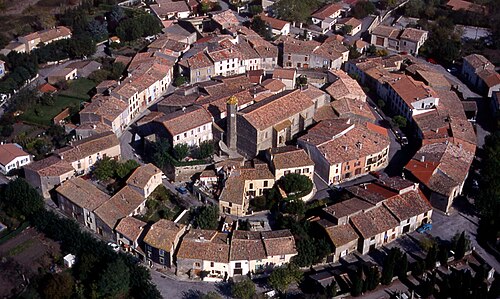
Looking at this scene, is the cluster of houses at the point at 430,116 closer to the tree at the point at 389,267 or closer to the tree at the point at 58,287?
the tree at the point at 389,267

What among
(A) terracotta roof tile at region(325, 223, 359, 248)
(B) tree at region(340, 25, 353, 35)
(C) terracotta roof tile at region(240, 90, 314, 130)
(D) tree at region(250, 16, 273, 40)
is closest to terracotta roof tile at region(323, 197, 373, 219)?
(A) terracotta roof tile at region(325, 223, 359, 248)

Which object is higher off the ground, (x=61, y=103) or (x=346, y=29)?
(x=346, y=29)

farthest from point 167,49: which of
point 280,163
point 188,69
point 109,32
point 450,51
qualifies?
point 450,51

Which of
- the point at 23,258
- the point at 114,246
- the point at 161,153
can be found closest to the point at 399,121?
the point at 161,153

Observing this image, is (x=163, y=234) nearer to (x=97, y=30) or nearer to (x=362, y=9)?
(x=97, y=30)

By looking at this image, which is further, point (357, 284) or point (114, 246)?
point (114, 246)

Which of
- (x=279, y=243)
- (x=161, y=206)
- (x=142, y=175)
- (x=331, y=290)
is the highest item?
(x=142, y=175)

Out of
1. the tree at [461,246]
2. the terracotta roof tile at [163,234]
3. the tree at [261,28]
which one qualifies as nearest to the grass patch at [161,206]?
the terracotta roof tile at [163,234]
